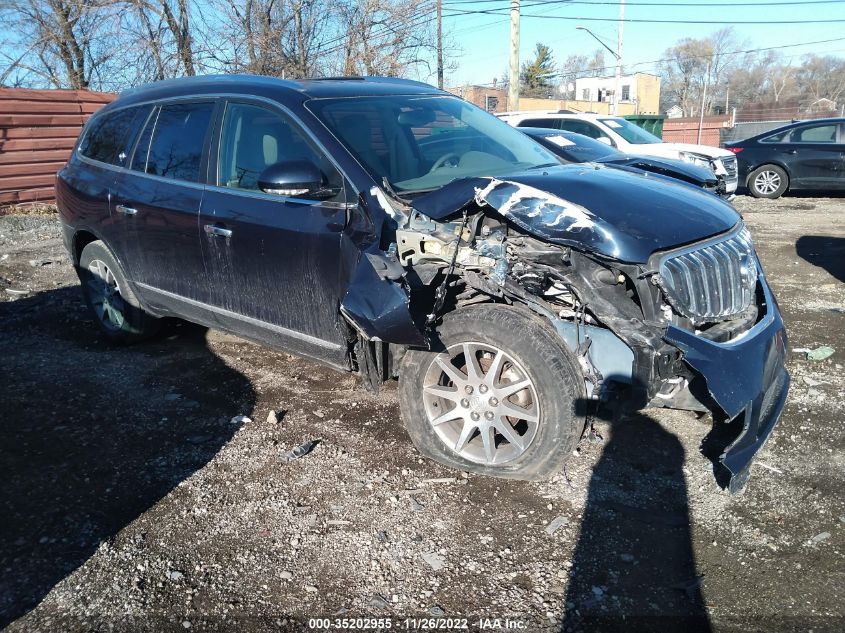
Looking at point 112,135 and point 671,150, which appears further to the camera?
point 671,150

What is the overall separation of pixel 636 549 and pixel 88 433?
3.15m

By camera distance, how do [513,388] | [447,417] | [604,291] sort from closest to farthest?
1. [604,291]
2. [513,388]
3. [447,417]

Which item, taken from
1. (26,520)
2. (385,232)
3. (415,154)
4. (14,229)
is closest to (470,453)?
(385,232)

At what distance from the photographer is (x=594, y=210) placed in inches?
120

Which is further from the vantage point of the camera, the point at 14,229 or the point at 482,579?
the point at 14,229

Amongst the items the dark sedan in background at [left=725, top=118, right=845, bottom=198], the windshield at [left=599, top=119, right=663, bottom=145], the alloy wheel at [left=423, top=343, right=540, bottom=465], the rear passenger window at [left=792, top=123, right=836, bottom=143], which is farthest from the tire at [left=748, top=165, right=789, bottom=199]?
the alloy wheel at [left=423, top=343, right=540, bottom=465]

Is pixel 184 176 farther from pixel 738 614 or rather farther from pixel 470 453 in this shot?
pixel 738 614

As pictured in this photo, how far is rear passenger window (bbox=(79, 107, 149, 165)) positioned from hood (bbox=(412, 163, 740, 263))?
107 inches

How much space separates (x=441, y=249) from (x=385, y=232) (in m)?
0.32

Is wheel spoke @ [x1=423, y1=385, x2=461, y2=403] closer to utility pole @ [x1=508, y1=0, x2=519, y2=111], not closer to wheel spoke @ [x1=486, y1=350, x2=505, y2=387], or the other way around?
wheel spoke @ [x1=486, y1=350, x2=505, y2=387]

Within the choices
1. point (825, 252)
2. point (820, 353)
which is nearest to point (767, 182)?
point (825, 252)

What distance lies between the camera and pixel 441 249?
10.8 feet

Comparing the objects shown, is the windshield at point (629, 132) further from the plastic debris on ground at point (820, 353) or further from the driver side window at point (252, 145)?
the driver side window at point (252, 145)

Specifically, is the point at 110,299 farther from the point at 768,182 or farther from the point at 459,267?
the point at 768,182
